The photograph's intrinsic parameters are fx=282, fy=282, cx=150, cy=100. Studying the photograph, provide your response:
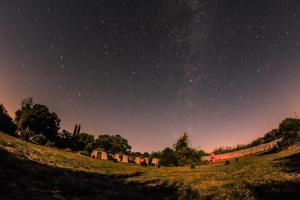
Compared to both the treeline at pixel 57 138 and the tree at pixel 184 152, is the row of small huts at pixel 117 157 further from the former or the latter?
the tree at pixel 184 152

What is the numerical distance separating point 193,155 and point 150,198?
40.2 meters

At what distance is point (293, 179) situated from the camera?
727 inches

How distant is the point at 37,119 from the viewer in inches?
4245

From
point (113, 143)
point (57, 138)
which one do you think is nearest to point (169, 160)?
point (57, 138)

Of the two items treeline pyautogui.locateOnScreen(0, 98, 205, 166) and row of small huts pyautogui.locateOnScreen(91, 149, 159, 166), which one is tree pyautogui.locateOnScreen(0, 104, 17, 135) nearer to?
treeline pyautogui.locateOnScreen(0, 98, 205, 166)

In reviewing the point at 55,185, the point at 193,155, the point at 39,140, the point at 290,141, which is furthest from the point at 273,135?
the point at 55,185

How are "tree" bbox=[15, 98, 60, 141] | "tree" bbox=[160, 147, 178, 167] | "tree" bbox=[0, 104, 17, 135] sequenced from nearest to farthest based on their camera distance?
"tree" bbox=[0, 104, 17, 135]
"tree" bbox=[160, 147, 178, 167]
"tree" bbox=[15, 98, 60, 141]

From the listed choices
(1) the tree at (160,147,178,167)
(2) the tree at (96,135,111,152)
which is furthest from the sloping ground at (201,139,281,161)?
(2) the tree at (96,135,111,152)

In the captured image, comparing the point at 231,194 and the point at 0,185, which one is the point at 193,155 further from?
the point at 0,185

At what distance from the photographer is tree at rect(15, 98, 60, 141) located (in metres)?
106

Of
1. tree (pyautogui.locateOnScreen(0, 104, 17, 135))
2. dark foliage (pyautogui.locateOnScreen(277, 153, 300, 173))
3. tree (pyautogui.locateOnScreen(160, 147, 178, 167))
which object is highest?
tree (pyautogui.locateOnScreen(0, 104, 17, 135))

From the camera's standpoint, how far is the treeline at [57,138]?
54812mm

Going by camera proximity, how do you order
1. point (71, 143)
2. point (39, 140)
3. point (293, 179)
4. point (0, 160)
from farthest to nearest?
point (71, 143)
point (39, 140)
point (293, 179)
point (0, 160)

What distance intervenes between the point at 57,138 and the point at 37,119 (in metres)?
12.1
